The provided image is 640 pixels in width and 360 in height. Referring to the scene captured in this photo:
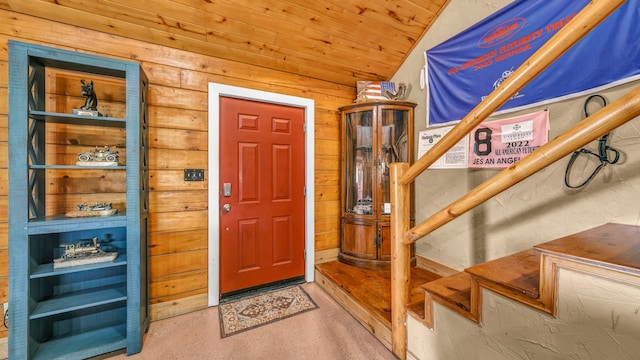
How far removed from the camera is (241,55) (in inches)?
86.6

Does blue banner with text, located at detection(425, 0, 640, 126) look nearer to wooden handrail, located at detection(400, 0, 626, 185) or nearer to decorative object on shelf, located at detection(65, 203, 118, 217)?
wooden handrail, located at detection(400, 0, 626, 185)

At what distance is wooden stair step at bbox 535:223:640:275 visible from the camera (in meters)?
0.75

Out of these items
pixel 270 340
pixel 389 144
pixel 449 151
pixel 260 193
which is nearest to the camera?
pixel 270 340

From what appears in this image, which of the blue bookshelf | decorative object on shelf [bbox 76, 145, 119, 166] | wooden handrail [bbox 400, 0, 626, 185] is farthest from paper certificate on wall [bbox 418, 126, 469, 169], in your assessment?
decorative object on shelf [bbox 76, 145, 119, 166]

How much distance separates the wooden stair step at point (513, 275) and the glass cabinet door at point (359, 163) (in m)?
1.37

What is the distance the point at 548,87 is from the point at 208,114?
100 inches

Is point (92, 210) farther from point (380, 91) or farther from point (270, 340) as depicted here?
point (380, 91)

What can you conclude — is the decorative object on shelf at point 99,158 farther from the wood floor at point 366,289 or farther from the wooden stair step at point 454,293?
the wooden stair step at point 454,293

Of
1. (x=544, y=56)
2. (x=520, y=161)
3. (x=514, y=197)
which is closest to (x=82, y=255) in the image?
(x=520, y=161)

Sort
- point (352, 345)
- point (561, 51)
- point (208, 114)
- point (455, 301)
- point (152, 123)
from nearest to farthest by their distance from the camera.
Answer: point (561, 51) < point (455, 301) < point (352, 345) < point (152, 123) < point (208, 114)

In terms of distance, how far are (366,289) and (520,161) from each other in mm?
1592

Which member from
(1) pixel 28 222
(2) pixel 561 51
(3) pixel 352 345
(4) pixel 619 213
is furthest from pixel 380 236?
(1) pixel 28 222

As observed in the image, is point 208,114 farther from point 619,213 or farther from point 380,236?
A: point 619,213

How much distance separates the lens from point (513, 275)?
1087 millimetres
